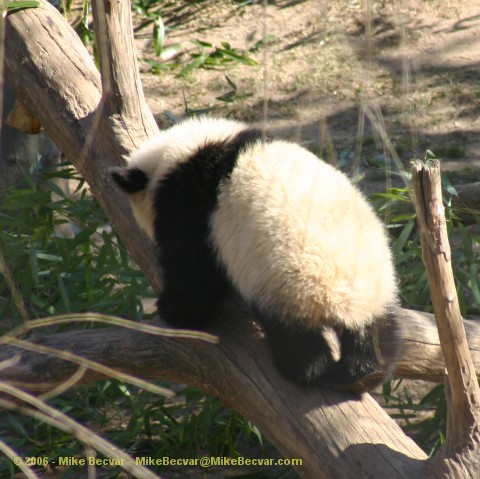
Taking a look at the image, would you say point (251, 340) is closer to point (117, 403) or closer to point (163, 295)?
point (163, 295)

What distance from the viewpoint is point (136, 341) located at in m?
2.68

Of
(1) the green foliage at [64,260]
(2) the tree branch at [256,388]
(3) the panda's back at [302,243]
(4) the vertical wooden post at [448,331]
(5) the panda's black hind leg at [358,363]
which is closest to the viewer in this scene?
(4) the vertical wooden post at [448,331]

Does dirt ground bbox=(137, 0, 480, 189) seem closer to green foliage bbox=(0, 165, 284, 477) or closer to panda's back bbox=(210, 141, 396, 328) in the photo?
green foliage bbox=(0, 165, 284, 477)

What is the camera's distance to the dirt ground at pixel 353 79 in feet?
18.8

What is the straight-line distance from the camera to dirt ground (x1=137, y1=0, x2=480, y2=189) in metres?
5.73

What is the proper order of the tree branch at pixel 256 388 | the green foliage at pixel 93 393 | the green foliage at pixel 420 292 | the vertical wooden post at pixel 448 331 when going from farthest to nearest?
1. the green foliage at pixel 93 393
2. the green foliage at pixel 420 292
3. the tree branch at pixel 256 388
4. the vertical wooden post at pixel 448 331

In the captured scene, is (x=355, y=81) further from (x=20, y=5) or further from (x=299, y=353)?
(x=299, y=353)

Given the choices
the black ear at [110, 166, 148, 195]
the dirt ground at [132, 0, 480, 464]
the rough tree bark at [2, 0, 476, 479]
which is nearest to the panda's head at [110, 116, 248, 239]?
the black ear at [110, 166, 148, 195]

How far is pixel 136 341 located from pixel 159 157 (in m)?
0.71

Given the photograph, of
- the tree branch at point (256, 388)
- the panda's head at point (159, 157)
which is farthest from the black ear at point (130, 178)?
the tree branch at point (256, 388)

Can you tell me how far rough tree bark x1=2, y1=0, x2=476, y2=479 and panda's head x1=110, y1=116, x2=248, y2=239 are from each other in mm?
217

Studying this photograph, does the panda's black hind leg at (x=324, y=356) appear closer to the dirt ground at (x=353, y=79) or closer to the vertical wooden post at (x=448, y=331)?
the vertical wooden post at (x=448, y=331)

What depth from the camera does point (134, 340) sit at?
268 centimetres

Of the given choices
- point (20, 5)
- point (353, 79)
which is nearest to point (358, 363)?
point (20, 5)
